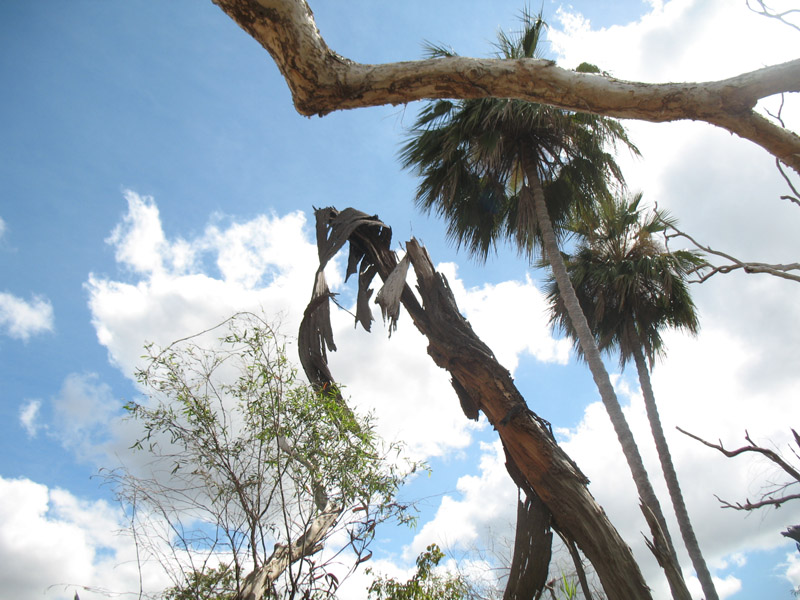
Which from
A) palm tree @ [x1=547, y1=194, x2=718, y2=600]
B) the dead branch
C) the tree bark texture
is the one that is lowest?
the dead branch

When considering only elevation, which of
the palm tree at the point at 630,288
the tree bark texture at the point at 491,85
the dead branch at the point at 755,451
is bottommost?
the dead branch at the point at 755,451

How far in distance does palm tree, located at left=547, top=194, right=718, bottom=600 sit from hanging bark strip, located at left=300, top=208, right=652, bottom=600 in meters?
6.73

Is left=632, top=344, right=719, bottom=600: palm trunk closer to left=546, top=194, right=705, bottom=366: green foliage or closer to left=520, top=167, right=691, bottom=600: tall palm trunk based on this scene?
left=546, top=194, right=705, bottom=366: green foliage

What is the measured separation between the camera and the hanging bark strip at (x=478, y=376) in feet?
10.6

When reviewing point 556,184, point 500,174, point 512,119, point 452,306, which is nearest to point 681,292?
point 556,184

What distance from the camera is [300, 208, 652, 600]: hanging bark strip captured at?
3.23 metres

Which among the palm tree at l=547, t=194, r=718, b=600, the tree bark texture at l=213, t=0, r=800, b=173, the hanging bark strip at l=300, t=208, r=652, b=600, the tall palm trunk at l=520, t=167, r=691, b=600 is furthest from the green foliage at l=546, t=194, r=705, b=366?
the tree bark texture at l=213, t=0, r=800, b=173

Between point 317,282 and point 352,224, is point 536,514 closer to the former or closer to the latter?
point 317,282

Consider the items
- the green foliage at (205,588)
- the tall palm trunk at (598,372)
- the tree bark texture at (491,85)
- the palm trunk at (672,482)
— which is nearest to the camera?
the tree bark texture at (491,85)

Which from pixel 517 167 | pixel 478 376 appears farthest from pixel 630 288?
pixel 478 376

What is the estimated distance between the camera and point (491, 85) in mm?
2393

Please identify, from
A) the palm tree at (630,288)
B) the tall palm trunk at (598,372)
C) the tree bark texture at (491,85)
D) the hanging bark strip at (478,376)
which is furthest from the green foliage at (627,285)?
the tree bark texture at (491,85)

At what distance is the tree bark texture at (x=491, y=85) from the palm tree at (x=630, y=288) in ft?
27.2

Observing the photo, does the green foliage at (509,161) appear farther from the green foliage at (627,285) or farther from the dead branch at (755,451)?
the dead branch at (755,451)
